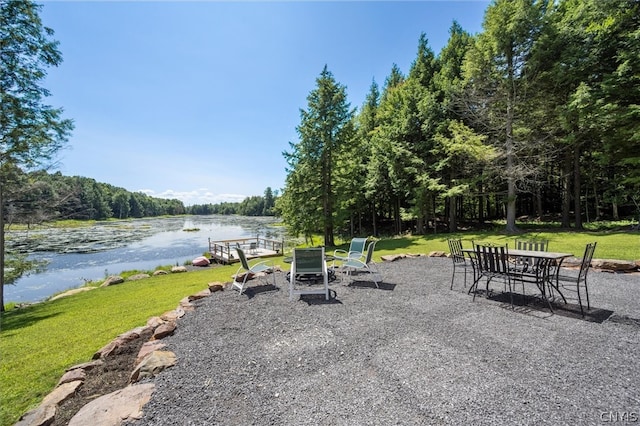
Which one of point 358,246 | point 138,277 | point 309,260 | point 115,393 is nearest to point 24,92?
point 138,277

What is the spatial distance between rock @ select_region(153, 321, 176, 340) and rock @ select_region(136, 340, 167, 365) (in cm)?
11

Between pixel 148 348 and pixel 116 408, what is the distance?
1.13 m

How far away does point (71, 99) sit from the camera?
8648mm

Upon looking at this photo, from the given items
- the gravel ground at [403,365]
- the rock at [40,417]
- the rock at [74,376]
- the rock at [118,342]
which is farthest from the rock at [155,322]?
the rock at [40,417]

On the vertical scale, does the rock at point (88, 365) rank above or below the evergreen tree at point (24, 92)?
below

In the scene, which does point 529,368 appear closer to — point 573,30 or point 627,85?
point 627,85

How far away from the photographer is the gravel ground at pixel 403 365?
206 centimetres

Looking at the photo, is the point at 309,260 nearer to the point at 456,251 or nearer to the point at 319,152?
the point at 456,251

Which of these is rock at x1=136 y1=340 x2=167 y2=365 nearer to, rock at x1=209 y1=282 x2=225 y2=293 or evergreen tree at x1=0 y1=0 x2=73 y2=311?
rock at x1=209 y1=282 x2=225 y2=293

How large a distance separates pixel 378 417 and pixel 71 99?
12044mm

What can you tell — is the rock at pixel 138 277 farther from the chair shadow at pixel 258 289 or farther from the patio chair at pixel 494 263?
the patio chair at pixel 494 263

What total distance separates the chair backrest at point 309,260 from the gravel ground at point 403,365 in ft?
2.95

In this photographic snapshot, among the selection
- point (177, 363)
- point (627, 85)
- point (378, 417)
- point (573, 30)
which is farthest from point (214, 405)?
point (573, 30)

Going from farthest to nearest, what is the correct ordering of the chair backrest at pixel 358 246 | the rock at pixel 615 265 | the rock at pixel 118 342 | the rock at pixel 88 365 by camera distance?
the chair backrest at pixel 358 246, the rock at pixel 615 265, the rock at pixel 118 342, the rock at pixel 88 365
